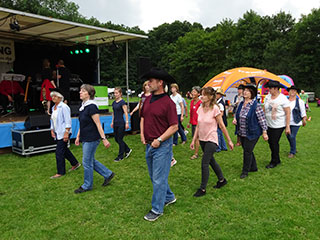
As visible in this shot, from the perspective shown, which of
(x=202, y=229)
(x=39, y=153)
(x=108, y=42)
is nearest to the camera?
(x=202, y=229)

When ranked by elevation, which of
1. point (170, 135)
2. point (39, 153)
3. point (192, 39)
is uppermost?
point (192, 39)

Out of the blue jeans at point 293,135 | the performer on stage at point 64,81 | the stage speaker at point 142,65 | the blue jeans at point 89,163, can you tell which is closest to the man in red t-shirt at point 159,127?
the blue jeans at point 89,163

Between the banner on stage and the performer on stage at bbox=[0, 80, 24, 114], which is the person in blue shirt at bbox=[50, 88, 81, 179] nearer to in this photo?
the performer on stage at bbox=[0, 80, 24, 114]

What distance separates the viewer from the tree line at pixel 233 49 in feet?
107

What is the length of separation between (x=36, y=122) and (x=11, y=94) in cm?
456

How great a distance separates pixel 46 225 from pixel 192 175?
259cm

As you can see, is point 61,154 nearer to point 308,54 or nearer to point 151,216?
point 151,216

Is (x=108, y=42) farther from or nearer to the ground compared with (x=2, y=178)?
farther from the ground

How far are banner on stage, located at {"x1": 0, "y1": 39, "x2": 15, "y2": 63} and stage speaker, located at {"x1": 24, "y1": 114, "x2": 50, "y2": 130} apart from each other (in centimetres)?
522

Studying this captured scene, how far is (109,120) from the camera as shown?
8.88 m

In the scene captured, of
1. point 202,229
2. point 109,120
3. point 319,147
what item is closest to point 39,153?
point 109,120

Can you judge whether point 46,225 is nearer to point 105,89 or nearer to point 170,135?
point 170,135

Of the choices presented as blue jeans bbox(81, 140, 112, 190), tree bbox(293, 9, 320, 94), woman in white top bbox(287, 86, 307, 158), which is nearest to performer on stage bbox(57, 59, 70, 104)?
blue jeans bbox(81, 140, 112, 190)

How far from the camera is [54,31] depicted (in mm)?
9523
